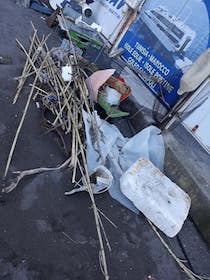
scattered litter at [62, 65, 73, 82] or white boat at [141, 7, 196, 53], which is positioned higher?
white boat at [141, 7, 196, 53]

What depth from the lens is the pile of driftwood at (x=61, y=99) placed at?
4.73 meters

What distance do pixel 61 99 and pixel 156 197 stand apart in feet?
7.29

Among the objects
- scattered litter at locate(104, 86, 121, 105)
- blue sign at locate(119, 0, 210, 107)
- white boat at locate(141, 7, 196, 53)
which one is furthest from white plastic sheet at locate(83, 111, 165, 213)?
white boat at locate(141, 7, 196, 53)

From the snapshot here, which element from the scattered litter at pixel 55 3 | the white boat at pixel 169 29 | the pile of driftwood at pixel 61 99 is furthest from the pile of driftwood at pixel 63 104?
the scattered litter at pixel 55 3

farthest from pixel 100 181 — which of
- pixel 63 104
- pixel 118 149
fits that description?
pixel 63 104

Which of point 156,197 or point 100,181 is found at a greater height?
point 156,197

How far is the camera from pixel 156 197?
4688mm

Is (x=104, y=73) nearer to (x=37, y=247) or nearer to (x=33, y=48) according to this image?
(x=33, y=48)

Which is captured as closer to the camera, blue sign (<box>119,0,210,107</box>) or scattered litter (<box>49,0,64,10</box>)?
blue sign (<box>119,0,210,107</box>)

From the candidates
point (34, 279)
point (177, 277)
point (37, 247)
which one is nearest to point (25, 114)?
point (37, 247)

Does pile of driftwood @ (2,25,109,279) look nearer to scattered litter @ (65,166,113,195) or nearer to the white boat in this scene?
scattered litter @ (65,166,113,195)

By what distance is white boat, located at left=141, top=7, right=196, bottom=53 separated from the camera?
600cm

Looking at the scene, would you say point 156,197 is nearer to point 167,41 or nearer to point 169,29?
point 167,41

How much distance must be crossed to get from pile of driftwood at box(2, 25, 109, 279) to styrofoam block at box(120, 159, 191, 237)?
0.56m
